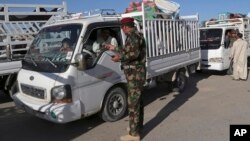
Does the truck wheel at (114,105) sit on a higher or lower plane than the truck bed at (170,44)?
lower

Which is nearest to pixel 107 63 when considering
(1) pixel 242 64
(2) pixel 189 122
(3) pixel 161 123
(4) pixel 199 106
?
(3) pixel 161 123

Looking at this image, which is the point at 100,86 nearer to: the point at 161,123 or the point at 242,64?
the point at 161,123

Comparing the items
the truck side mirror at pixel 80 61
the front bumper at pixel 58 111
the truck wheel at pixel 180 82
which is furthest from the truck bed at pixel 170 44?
the front bumper at pixel 58 111

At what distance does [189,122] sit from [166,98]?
2.32m

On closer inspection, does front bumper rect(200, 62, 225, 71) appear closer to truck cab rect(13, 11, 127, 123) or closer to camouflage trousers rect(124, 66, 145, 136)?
truck cab rect(13, 11, 127, 123)

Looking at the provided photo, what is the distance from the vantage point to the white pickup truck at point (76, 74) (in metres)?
5.39

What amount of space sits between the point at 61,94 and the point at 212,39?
842 cm

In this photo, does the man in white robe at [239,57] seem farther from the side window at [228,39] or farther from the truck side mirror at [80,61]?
the truck side mirror at [80,61]

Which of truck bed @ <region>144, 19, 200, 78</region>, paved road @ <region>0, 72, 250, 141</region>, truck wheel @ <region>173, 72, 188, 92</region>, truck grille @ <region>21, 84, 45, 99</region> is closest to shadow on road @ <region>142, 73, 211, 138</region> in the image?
paved road @ <region>0, 72, 250, 141</region>

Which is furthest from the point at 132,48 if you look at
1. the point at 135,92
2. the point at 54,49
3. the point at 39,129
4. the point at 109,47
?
the point at 39,129

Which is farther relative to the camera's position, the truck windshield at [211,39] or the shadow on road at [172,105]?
the truck windshield at [211,39]

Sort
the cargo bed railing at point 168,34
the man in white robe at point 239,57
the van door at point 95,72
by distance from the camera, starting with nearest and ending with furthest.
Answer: the van door at point 95,72 → the cargo bed railing at point 168,34 → the man in white robe at point 239,57

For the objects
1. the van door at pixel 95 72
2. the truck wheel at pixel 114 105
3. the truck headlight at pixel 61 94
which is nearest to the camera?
the truck headlight at pixel 61 94

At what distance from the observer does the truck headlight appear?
5326 mm
